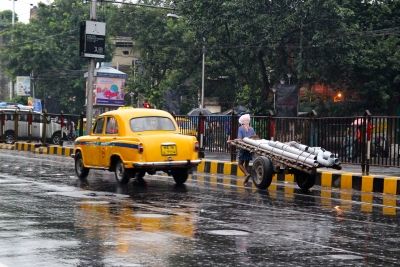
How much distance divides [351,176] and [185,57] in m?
40.1

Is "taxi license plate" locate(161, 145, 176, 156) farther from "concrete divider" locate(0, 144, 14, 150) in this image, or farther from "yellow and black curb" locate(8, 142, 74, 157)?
"concrete divider" locate(0, 144, 14, 150)

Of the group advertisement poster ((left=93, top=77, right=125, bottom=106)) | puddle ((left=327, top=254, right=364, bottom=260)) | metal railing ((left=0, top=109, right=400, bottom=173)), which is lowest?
puddle ((left=327, top=254, right=364, bottom=260))

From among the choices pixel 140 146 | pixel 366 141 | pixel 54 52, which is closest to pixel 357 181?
pixel 366 141

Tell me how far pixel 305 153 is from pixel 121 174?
387cm

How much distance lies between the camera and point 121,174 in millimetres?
16766

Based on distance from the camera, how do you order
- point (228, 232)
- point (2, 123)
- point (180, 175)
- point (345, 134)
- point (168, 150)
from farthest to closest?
point (2, 123) → point (345, 134) → point (180, 175) → point (168, 150) → point (228, 232)

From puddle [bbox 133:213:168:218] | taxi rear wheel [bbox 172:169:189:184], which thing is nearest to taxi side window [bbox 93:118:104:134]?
taxi rear wheel [bbox 172:169:189:184]

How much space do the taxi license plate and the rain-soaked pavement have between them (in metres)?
0.70

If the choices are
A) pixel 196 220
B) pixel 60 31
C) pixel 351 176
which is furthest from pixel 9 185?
pixel 60 31

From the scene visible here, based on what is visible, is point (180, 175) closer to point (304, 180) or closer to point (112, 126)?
point (112, 126)

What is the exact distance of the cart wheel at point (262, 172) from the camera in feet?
53.8

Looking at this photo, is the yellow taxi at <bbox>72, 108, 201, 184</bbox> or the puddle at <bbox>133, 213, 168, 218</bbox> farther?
the yellow taxi at <bbox>72, 108, 201, 184</bbox>

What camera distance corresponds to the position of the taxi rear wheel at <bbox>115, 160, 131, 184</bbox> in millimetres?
16594

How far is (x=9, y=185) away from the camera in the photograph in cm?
1570
